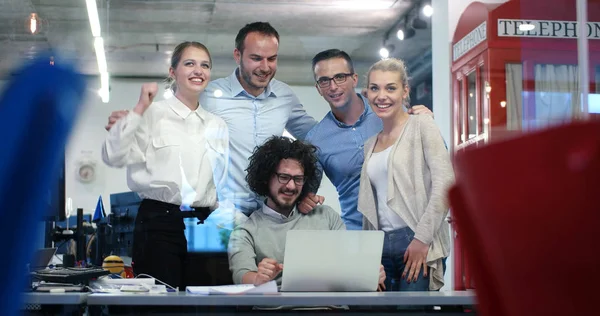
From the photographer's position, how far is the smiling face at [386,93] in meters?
4.90

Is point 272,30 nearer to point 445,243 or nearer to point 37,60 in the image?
point 445,243

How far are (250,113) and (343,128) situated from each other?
60 centimetres

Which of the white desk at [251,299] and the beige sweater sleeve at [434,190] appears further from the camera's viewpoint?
the beige sweater sleeve at [434,190]

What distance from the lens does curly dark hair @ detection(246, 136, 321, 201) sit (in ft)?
14.1

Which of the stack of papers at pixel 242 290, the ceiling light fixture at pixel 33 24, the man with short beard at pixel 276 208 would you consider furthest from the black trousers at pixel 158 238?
the stack of papers at pixel 242 290

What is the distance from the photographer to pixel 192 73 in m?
4.86

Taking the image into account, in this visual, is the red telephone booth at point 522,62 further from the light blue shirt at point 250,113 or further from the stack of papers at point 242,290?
the stack of papers at point 242,290

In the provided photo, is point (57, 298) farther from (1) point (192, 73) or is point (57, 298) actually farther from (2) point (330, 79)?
(2) point (330, 79)

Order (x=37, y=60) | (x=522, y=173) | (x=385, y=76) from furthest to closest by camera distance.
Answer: (x=385, y=76) → (x=37, y=60) → (x=522, y=173)

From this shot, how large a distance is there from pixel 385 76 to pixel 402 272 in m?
1.26

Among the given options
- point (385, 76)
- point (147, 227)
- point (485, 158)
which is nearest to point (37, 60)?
point (485, 158)

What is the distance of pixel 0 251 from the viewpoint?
499mm

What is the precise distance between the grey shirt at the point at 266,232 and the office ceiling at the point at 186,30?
42.2 inches

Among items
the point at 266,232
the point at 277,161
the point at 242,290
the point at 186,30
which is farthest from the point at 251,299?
the point at 186,30
